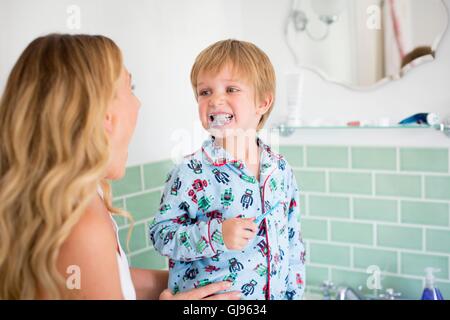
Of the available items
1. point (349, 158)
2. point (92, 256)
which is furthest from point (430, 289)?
point (92, 256)

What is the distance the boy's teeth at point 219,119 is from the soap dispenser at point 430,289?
0.70 m

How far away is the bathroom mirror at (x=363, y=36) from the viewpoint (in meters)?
1.14

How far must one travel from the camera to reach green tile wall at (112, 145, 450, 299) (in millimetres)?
1144

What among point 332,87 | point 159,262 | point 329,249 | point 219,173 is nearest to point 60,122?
point 219,173

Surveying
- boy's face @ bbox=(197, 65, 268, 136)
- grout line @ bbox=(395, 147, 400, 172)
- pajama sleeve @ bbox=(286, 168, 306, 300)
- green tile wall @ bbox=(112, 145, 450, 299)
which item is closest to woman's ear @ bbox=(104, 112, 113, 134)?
boy's face @ bbox=(197, 65, 268, 136)

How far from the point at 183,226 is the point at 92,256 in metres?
0.24

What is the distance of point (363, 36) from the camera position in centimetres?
121

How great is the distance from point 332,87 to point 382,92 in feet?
0.39

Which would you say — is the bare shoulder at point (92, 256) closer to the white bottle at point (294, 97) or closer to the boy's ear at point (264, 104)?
the boy's ear at point (264, 104)

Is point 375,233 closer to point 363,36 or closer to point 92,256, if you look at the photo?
point 363,36

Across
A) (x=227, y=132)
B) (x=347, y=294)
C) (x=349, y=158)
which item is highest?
(x=227, y=132)

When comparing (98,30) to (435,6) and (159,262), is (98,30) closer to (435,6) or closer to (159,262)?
(159,262)

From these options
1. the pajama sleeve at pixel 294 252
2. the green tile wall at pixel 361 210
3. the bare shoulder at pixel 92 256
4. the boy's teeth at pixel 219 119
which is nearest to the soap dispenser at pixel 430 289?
the green tile wall at pixel 361 210
